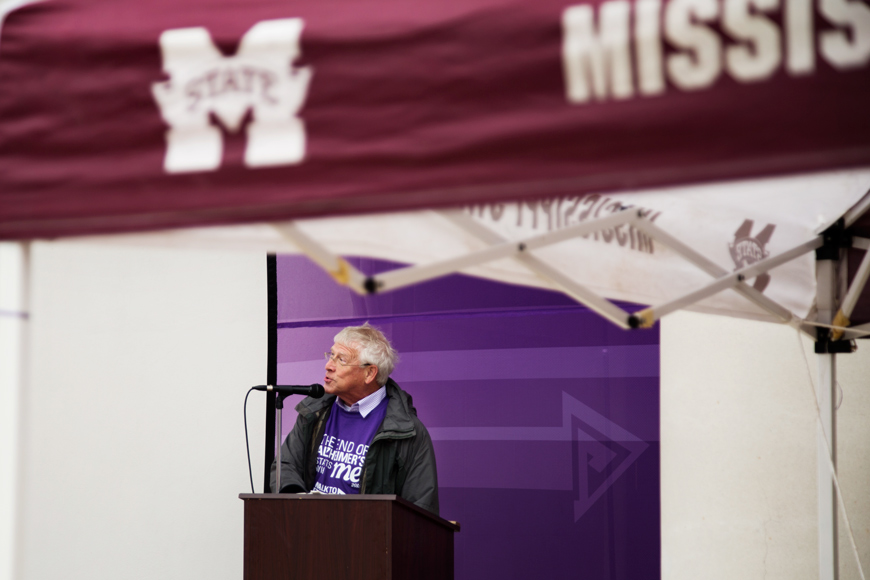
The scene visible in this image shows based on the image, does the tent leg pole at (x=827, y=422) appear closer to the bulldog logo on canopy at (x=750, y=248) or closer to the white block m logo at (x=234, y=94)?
the bulldog logo on canopy at (x=750, y=248)

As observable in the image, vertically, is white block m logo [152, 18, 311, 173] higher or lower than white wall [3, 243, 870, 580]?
higher

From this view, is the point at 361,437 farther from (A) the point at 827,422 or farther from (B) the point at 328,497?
(A) the point at 827,422

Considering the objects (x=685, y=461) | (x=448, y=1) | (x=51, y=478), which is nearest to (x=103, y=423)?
(x=51, y=478)

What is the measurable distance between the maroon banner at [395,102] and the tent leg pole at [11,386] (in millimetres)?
229

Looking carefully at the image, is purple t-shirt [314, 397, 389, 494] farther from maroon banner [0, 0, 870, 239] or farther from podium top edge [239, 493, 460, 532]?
maroon banner [0, 0, 870, 239]

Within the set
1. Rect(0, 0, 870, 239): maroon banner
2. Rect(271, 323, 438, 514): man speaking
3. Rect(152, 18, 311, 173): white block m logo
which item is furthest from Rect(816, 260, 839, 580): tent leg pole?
Rect(152, 18, 311, 173): white block m logo

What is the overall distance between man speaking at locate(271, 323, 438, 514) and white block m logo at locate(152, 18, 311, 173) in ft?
8.72

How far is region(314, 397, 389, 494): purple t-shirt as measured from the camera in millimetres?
4211

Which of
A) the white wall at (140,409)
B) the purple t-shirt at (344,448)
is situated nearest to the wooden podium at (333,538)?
the purple t-shirt at (344,448)

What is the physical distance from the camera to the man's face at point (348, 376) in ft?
→ 14.5

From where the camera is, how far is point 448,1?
158 cm

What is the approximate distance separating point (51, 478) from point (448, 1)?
3487mm

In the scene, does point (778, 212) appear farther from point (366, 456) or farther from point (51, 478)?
A: point (51, 478)

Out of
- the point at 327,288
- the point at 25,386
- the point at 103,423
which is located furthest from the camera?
the point at 327,288
